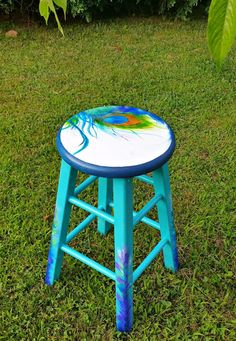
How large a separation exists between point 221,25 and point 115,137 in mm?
1207

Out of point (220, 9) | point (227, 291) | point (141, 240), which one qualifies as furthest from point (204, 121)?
point (220, 9)

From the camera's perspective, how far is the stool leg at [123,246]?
1642 mm

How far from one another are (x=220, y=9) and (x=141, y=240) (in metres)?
2.00

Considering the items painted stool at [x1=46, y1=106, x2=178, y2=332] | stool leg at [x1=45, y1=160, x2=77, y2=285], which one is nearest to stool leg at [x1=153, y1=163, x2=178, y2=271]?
painted stool at [x1=46, y1=106, x2=178, y2=332]

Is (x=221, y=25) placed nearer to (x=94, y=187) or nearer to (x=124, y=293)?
(x=124, y=293)

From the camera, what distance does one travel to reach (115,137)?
171 centimetres

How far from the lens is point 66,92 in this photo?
12.6ft

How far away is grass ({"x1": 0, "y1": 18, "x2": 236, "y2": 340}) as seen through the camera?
205 centimetres

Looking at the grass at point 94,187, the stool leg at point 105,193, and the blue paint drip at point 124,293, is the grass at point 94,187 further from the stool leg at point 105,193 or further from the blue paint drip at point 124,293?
the stool leg at point 105,193

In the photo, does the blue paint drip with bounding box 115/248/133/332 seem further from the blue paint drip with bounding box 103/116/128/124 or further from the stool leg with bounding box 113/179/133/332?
the blue paint drip with bounding box 103/116/128/124

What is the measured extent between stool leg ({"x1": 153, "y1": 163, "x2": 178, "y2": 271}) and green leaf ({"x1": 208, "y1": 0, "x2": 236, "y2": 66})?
4.32 ft

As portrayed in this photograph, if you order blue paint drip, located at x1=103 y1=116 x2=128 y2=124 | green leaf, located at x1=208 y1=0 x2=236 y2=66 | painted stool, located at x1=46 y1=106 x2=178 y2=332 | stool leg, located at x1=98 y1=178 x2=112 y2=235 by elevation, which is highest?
green leaf, located at x1=208 y1=0 x2=236 y2=66

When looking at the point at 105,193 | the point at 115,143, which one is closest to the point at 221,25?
the point at 115,143

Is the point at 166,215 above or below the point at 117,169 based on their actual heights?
below
